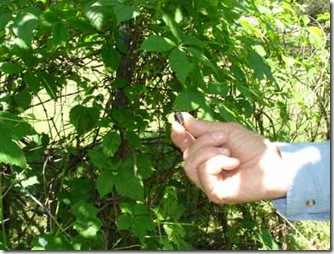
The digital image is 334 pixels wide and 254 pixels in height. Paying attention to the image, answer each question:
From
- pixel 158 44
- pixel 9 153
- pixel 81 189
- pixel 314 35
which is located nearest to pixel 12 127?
pixel 9 153

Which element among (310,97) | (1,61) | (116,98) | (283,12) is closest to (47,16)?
(1,61)

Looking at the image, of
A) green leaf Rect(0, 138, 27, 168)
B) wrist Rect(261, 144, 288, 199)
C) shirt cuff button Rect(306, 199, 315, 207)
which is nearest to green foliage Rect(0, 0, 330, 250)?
green leaf Rect(0, 138, 27, 168)

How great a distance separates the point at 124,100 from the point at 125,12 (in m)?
0.73

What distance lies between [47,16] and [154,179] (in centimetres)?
95

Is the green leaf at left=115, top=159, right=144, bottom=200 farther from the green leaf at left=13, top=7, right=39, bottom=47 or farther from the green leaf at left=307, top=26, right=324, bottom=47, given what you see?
the green leaf at left=307, top=26, right=324, bottom=47

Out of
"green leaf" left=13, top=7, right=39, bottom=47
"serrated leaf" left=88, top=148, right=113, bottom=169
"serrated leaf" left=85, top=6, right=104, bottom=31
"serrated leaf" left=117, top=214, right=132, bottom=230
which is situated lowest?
"serrated leaf" left=117, top=214, right=132, bottom=230

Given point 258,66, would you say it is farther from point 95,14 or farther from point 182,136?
point 95,14

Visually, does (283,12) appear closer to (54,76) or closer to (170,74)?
(170,74)

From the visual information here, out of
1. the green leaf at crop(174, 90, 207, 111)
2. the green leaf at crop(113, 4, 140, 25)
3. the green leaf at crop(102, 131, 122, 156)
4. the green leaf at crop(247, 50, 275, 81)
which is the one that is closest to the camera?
the green leaf at crop(113, 4, 140, 25)

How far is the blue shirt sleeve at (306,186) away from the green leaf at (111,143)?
68cm

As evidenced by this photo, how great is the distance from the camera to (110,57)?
6.31 feet

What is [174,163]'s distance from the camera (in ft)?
8.10

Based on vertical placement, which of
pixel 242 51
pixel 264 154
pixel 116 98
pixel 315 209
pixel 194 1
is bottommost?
pixel 315 209

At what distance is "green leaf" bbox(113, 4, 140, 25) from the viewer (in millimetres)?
1482
